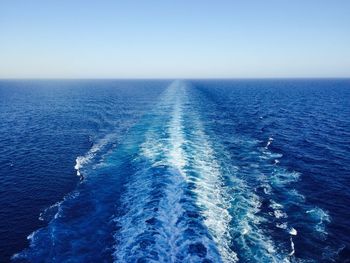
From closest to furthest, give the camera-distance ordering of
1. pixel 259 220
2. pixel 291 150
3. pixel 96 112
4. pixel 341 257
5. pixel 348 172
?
1. pixel 341 257
2. pixel 259 220
3. pixel 348 172
4. pixel 291 150
5. pixel 96 112

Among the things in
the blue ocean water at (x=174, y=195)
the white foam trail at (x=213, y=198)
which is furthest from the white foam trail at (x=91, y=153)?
the white foam trail at (x=213, y=198)

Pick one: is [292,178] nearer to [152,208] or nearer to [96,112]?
[152,208]

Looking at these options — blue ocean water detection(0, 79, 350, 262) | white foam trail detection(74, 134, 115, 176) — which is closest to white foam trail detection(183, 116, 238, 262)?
blue ocean water detection(0, 79, 350, 262)

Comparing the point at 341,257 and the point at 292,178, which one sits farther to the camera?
the point at 292,178

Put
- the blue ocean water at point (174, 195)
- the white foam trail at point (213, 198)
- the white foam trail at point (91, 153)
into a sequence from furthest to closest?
the white foam trail at point (91, 153)
the white foam trail at point (213, 198)
the blue ocean water at point (174, 195)

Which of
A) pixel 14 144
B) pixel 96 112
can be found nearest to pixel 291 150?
pixel 14 144

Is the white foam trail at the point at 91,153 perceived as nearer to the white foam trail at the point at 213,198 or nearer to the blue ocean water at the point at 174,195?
the blue ocean water at the point at 174,195

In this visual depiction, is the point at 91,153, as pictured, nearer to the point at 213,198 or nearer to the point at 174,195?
the point at 174,195

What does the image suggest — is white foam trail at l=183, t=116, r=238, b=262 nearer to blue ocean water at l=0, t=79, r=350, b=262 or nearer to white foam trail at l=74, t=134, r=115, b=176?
blue ocean water at l=0, t=79, r=350, b=262
